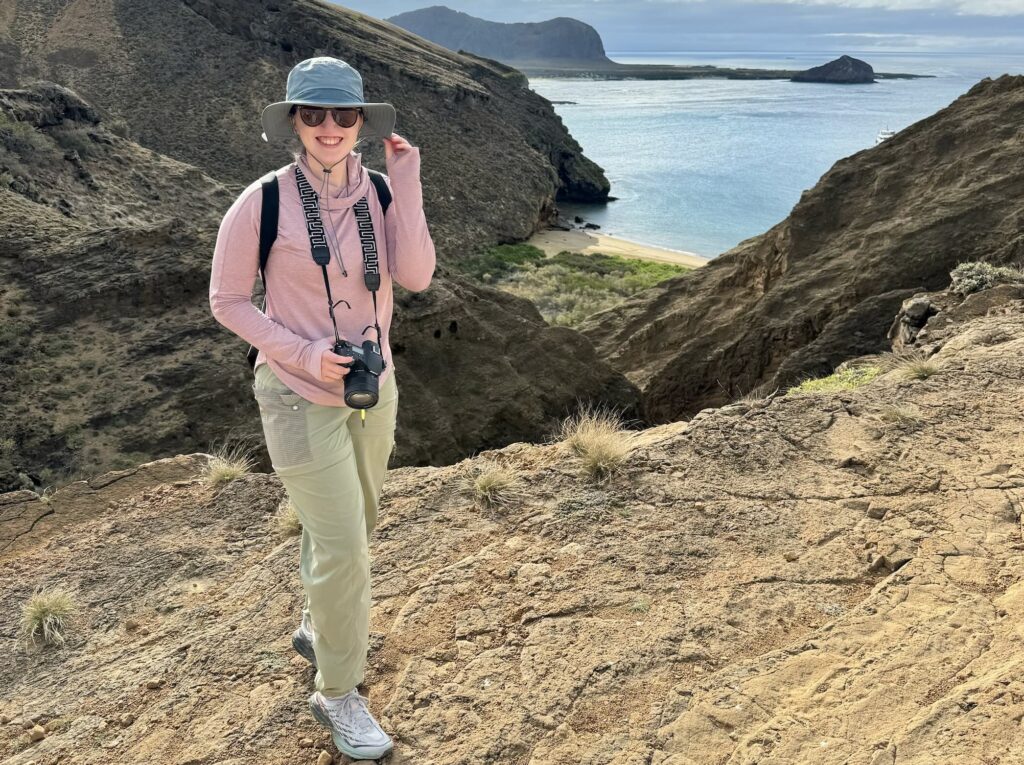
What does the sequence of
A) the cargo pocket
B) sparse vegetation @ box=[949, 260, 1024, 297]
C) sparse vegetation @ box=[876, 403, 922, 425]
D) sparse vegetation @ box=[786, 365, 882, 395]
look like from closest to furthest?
the cargo pocket → sparse vegetation @ box=[876, 403, 922, 425] → sparse vegetation @ box=[786, 365, 882, 395] → sparse vegetation @ box=[949, 260, 1024, 297]

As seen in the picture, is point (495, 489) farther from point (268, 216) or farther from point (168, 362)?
point (168, 362)

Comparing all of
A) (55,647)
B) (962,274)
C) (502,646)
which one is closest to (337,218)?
(502,646)

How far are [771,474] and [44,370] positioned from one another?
19.9 feet

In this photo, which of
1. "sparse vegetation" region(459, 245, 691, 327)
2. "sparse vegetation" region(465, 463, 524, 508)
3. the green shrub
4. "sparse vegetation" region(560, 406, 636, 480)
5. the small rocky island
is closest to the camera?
"sparse vegetation" region(465, 463, 524, 508)

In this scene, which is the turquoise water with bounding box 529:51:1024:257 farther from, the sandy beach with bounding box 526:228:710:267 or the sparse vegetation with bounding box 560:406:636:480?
the sparse vegetation with bounding box 560:406:636:480

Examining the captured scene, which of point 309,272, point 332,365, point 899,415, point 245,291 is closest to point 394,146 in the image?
point 309,272

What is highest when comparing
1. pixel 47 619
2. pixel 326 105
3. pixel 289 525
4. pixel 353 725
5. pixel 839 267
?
pixel 326 105

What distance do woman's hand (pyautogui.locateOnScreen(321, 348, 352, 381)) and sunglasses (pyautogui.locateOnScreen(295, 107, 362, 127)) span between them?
70 centimetres

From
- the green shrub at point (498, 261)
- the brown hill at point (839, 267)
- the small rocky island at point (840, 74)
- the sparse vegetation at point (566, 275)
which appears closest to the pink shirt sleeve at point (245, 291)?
the brown hill at point (839, 267)

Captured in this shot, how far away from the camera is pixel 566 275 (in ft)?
105

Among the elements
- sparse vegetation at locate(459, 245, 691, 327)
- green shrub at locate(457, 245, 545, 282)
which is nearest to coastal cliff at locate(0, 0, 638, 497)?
green shrub at locate(457, 245, 545, 282)

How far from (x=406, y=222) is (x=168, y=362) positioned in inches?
219

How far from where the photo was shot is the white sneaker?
272 centimetres

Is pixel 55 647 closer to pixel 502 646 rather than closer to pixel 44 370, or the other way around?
pixel 502 646
